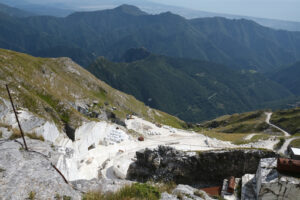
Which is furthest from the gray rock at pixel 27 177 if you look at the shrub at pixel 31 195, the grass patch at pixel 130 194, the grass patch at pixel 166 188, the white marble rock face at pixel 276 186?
the white marble rock face at pixel 276 186

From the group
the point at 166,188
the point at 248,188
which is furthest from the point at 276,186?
the point at 166,188

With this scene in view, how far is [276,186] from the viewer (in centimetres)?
1909

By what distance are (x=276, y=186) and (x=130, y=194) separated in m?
14.9

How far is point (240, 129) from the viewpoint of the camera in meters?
135

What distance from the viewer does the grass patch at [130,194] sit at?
11.6 m

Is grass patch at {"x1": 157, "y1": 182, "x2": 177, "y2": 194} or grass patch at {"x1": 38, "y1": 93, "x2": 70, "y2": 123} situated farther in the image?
grass patch at {"x1": 38, "y1": 93, "x2": 70, "y2": 123}

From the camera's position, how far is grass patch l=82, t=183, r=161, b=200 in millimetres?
11586

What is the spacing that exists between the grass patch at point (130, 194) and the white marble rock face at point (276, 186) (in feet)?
40.1

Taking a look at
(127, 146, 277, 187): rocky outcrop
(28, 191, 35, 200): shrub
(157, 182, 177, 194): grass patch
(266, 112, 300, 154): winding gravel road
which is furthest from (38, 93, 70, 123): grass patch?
(266, 112, 300, 154): winding gravel road

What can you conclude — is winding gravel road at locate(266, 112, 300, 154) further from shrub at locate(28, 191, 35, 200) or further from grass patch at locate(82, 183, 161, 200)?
shrub at locate(28, 191, 35, 200)

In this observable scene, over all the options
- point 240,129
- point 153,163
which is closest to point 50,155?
point 153,163

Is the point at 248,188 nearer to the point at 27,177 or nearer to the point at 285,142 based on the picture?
the point at 27,177

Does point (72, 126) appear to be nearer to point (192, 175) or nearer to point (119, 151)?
point (119, 151)

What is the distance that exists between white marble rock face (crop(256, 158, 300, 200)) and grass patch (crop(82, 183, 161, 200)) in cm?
1223
